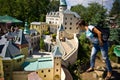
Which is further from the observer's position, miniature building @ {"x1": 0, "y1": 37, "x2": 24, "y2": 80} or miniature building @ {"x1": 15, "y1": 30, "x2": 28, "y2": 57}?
miniature building @ {"x1": 15, "y1": 30, "x2": 28, "y2": 57}

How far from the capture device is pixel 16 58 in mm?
30484

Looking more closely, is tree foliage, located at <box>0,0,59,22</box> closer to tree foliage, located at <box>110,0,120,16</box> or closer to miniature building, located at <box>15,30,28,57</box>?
miniature building, located at <box>15,30,28,57</box>

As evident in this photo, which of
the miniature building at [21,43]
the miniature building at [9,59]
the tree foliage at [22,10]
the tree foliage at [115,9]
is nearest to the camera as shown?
the miniature building at [9,59]

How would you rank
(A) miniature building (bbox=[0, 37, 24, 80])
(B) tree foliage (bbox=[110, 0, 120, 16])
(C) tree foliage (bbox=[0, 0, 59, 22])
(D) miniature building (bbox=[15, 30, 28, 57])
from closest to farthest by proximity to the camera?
(A) miniature building (bbox=[0, 37, 24, 80])
(D) miniature building (bbox=[15, 30, 28, 57])
(C) tree foliage (bbox=[0, 0, 59, 22])
(B) tree foliage (bbox=[110, 0, 120, 16])

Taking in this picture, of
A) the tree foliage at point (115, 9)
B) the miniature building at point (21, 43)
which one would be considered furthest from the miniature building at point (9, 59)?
the tree foliage at point (115, 9)

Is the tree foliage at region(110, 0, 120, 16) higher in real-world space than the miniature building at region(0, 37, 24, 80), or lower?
higher

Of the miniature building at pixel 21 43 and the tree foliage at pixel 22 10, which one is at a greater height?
the tree foliage at pixel 22 10

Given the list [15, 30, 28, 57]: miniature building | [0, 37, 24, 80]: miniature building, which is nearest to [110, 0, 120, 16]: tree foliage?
[15, 30, 28, 57]: miniature building

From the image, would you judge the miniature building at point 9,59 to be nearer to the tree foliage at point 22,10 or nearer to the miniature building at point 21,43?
the miniature building at point 21,43

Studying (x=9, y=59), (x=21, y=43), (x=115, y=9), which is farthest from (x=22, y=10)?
(x=9, y=59)

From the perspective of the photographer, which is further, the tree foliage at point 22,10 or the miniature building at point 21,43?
the tree foliage at point 22,10

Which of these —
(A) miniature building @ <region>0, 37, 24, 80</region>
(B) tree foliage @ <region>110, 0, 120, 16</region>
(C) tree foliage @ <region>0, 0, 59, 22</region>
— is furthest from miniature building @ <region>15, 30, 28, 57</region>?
(B) tree foliage @ <region>110, 0, 120, 16</region>

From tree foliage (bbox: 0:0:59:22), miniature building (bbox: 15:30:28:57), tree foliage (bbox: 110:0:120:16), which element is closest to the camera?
miniature building (bbox: 15:30:28:57)

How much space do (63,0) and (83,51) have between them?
13037 millimetres
